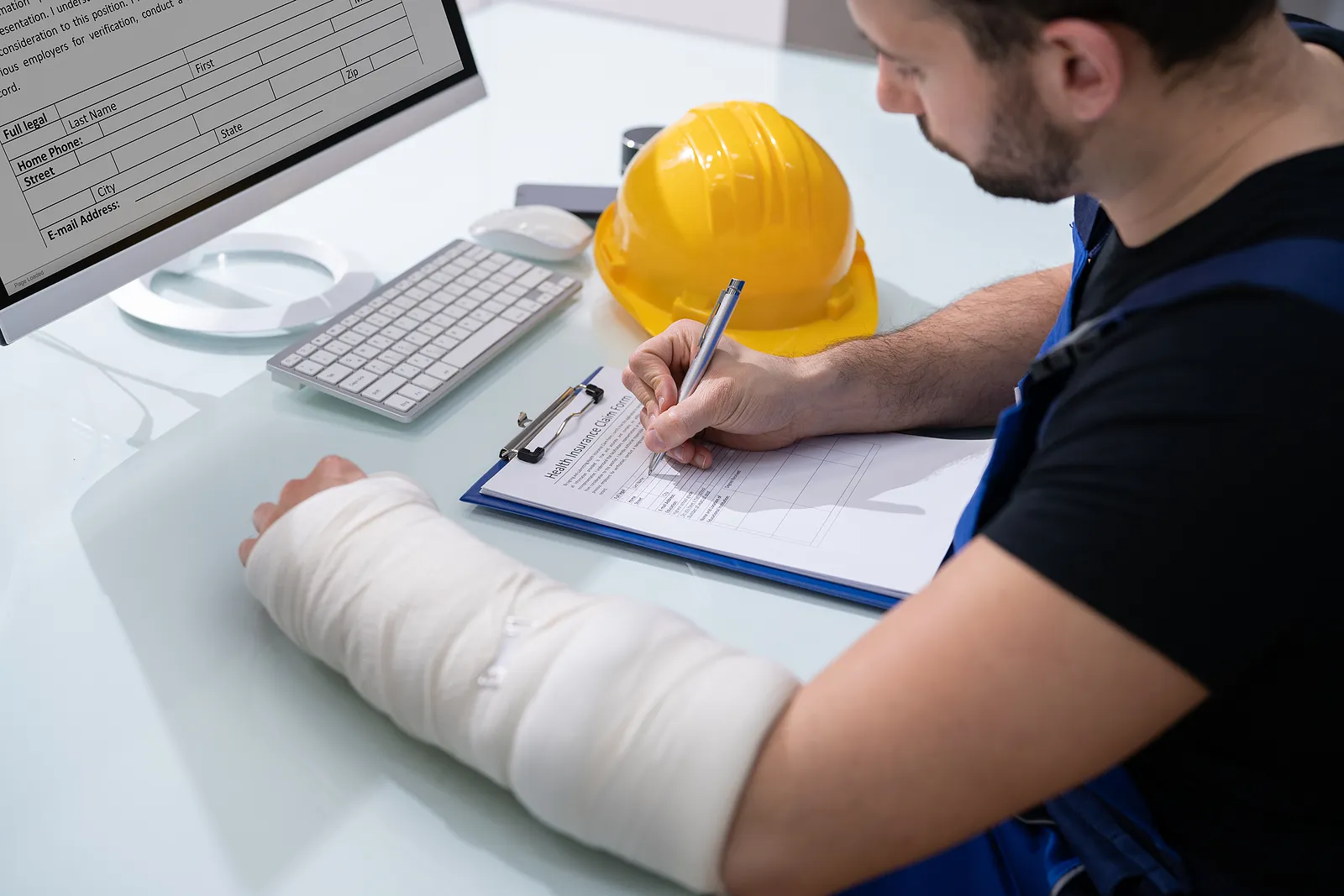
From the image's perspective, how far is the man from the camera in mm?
493

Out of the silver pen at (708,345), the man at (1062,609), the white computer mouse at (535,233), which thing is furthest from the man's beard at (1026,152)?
the white computer mouse at (535,233)

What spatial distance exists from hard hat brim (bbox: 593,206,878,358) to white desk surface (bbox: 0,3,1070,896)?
0.09 ft

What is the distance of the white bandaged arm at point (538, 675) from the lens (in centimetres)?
58

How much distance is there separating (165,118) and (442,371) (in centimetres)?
30

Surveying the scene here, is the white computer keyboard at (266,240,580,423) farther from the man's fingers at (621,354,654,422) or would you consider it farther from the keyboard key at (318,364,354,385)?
the man's fingers at (621,354,654,422)

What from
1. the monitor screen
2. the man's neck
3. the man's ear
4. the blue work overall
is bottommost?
the blue work overall

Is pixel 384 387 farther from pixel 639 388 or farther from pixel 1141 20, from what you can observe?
pixel 1141 20

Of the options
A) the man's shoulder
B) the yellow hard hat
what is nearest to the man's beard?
the man's shoulder

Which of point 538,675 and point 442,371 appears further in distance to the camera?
point 442,371

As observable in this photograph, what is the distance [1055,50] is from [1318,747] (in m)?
0.37

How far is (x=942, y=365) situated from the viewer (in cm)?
99

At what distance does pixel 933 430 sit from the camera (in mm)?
994

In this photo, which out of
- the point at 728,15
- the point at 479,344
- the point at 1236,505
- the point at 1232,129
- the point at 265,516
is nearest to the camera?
the point at 1236,505

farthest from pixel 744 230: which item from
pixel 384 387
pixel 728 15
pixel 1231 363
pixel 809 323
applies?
pixel 728 15
